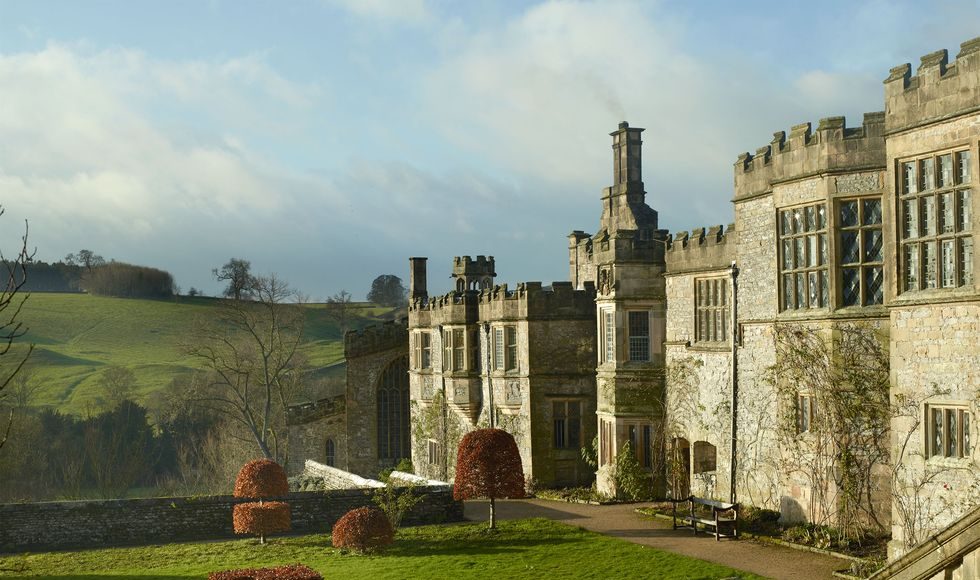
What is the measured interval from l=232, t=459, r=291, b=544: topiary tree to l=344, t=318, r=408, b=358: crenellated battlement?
2135 cm

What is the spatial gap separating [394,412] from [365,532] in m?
25.4

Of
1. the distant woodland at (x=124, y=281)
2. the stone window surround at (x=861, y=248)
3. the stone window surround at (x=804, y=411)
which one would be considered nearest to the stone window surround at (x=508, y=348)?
the stone window surround at (x=804, y=411)


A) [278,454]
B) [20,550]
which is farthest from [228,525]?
[278,454]

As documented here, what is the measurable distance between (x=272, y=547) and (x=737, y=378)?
1046 centimetres

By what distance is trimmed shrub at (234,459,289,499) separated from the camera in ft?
83.4

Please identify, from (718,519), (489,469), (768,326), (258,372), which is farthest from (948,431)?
(258,372)

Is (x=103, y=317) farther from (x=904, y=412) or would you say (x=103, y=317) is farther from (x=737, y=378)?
(x=904, y=412)

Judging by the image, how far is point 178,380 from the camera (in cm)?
7644

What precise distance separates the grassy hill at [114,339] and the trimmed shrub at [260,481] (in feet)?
166

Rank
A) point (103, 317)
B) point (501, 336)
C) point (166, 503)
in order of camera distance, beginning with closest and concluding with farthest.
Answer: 1. point (166, 503)
2. point (501, 336)
3. point (103, 317)

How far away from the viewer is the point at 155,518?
83.6 ft

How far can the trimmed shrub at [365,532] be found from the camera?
73.3 feet

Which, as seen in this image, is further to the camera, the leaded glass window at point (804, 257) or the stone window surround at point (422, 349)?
the stone window surround at point (422, 349)

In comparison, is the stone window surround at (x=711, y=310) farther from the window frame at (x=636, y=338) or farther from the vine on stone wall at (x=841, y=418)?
the vine on stone wall at (x=841, y=418)
